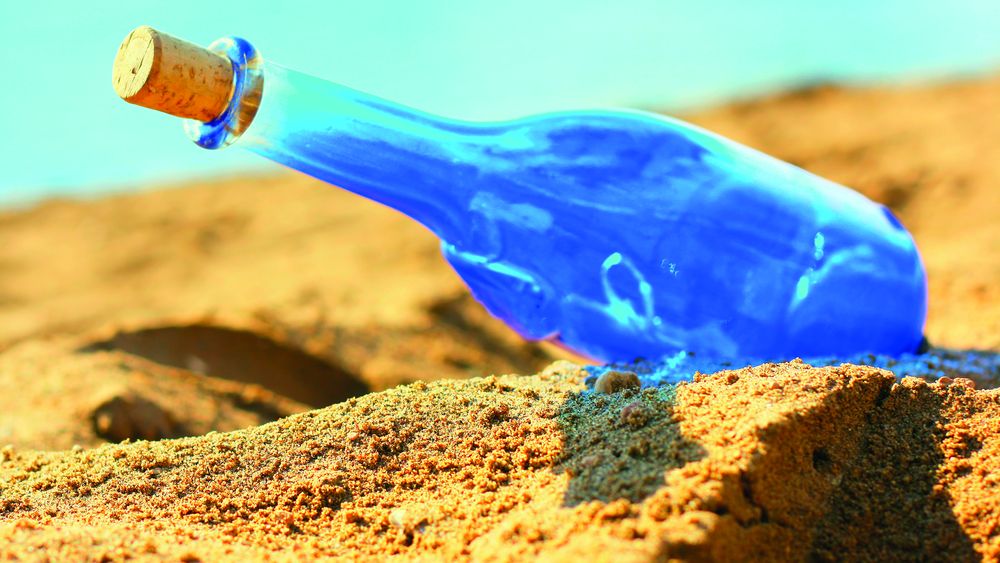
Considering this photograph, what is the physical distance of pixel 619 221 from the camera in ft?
6.72

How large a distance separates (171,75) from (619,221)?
87 cm

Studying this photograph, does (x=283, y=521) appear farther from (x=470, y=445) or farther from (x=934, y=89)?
(x=934, y=89)

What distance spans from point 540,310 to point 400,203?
0.37 metres

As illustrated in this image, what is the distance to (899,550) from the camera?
1459mm

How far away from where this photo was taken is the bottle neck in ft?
6.26

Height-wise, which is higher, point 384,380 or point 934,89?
point 934,89

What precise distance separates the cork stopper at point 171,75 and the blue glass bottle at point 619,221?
7.9 inches

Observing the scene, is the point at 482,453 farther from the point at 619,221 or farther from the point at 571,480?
the point at 619,221

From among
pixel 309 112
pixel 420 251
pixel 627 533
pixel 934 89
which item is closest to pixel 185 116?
pixel 309 112

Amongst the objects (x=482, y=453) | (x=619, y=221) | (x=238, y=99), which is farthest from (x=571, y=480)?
(x=238, y=99)

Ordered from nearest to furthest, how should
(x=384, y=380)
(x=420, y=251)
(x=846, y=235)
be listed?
(x=846, y=235) → (x=384, y=380) → (x=420, y=251)

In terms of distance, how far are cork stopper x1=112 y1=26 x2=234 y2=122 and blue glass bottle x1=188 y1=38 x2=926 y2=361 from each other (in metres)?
0.20

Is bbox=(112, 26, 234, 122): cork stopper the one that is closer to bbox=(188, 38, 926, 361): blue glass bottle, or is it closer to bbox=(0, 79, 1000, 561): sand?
bbox=(188, 38, 926, 361): blue glass bottle

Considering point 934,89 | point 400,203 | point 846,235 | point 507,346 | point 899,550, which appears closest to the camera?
point 899,550
